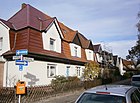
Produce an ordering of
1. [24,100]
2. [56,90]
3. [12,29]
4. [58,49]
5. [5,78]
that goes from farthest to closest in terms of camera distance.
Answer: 1. [58,49]
2. [12,29]
3. [5,78]
4. [56,90]
5. [24,100]

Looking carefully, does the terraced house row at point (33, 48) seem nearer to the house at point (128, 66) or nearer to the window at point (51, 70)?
the window at point (51, 70)

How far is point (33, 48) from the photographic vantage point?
17.3m

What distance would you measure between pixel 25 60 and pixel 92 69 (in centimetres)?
1497

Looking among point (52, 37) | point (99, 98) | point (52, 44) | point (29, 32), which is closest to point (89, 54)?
point (52, 44)

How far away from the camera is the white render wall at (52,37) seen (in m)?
19.7

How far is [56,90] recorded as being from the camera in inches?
618

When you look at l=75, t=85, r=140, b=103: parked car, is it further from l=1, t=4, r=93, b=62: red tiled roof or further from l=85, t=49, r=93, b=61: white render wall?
l=85, t=49, r=93, b=61: white render wall

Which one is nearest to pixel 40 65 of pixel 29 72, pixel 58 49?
pixel 29 72

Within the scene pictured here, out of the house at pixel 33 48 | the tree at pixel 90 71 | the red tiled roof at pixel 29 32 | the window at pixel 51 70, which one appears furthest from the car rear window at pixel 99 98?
the tree at pixel 90 71

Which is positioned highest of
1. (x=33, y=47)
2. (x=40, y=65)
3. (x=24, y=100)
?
(x=33, y=47)

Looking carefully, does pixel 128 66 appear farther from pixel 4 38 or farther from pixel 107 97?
pixel 107 97

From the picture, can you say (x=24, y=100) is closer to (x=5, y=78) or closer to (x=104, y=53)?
(x=5, y=78)

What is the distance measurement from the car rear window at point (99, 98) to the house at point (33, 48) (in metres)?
10.1

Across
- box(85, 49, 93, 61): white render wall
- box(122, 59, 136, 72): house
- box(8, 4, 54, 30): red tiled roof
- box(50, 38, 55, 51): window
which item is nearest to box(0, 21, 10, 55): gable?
box(8, 4, 54, 30): red tiled roof
